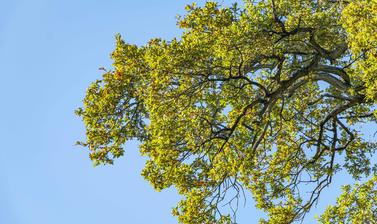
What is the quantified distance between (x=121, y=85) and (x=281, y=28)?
5.58 meters

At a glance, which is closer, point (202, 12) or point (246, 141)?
point (202, 12)

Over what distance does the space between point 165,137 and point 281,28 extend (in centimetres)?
510

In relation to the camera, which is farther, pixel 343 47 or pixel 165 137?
pixel 343 47

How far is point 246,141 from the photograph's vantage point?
2134 centimetres

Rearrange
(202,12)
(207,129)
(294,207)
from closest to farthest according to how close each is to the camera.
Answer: (202,12)
(207,129)
(294,207)

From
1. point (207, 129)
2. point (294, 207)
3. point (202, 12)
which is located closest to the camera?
point (202, 12)

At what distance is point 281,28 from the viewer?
19359 millimetres

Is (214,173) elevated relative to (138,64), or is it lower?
lower

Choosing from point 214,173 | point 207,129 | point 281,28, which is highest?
point 281,28

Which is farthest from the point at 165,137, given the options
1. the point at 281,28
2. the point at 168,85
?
the point at 281,28

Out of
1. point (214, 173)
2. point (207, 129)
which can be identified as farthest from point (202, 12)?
point (214, 173)

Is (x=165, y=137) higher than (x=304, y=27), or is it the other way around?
(x=304, y=27)

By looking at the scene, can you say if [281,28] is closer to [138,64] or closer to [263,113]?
[263,113]

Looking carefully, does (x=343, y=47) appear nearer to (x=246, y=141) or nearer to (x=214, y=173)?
(x=246, y=141)
